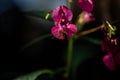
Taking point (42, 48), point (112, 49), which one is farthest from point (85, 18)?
point (42, 48)

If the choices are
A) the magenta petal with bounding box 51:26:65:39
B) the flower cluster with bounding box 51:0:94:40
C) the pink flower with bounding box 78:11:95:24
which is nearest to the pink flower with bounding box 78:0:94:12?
the flower cluster with bounding box 51:0:94:40

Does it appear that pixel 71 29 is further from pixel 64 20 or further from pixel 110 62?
pixel 110 62

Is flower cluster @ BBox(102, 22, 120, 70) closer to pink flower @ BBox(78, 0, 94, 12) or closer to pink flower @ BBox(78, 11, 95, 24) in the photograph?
pink flower @ BBox(78, 0, 94, 12)

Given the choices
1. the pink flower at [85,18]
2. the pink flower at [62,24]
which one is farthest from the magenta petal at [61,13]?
the pink flower at [85,18]

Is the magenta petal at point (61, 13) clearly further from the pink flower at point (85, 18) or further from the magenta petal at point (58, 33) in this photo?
the pink flower at point (85, 18)

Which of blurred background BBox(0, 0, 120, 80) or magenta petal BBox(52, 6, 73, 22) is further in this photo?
blurred background BBox(0, 0, 120, 80)

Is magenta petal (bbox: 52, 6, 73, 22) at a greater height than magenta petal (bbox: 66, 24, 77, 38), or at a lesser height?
greater

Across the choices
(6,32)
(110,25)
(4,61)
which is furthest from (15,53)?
(110,25)
